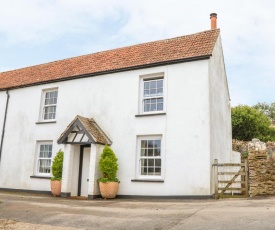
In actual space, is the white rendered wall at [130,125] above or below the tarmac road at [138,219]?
above

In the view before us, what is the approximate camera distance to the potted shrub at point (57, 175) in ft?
49.8

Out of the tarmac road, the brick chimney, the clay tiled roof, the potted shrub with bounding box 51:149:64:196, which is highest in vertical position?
the brick chimney

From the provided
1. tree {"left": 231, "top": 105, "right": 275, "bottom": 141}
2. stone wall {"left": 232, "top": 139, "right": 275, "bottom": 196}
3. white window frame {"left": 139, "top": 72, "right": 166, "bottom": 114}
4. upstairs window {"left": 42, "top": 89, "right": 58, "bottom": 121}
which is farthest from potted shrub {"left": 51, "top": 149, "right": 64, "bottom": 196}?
tree {"left": 231, "top": 105, "right": 275, "bottom": 141}

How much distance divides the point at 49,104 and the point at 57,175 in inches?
190

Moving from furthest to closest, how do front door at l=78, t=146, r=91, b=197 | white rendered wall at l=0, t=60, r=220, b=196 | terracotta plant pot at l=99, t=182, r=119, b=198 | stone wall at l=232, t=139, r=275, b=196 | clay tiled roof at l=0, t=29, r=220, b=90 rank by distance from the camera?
front door at l=78, t=146, r=91, b=197
clay tiled roof at l=0, t=29, r=220, b=90
terracotta plant pot at l=99, t=182, r=119, b=198
white rendered wall at l=0, t=60, r=220, b=196
stone wall at l=232, t=139, r=275, b=196

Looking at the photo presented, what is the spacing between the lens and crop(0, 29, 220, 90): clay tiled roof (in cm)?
1464

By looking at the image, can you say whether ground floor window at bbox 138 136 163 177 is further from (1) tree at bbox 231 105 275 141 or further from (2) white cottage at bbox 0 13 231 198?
(1) tree at bbox 231 105 275 141

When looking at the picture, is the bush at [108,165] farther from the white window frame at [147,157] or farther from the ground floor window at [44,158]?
the ground floor window at [44,158]

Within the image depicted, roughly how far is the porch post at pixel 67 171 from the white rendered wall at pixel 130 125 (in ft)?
5.14

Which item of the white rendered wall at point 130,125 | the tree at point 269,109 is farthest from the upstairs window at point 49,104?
the tree at point 269,109

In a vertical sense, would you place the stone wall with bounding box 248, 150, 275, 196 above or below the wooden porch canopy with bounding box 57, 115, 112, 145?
below

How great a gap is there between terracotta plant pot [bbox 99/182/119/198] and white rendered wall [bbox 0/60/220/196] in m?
0.63

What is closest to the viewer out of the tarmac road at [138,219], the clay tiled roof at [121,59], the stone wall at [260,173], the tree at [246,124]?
the tarmac road at [138,219]

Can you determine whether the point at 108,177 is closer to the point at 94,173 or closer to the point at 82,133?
the point at 94,173
